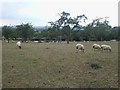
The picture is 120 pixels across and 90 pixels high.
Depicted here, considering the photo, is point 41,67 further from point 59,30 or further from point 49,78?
point 59,30

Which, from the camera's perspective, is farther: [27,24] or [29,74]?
[27,24]

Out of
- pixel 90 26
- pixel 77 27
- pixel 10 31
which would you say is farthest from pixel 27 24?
pixel 90 26

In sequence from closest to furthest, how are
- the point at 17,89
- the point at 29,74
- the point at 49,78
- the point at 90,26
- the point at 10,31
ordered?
the point at 17,89
the point at 49,78
the point at 29,74
the point at 10,31
the point at 90,26

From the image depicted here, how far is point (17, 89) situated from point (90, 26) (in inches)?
3808

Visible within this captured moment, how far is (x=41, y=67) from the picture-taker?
17.2m

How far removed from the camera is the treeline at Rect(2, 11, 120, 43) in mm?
93938

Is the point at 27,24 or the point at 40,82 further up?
the point at 27,24

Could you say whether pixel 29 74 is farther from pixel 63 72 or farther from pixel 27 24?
pixel 27 24

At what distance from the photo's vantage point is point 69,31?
98.5 metres

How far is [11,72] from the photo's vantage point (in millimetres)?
15391

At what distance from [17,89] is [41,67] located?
5.92m

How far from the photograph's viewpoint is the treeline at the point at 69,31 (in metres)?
93.9

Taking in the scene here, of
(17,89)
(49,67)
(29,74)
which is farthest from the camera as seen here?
(49,67)

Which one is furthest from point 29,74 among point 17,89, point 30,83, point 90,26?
point 90,26
